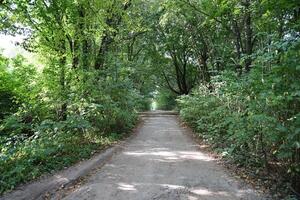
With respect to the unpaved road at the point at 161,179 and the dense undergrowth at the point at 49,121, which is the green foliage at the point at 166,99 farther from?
the unpaved road at the point at 161,179

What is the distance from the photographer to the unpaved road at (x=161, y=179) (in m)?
5.64

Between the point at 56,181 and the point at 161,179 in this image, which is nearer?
the point at 56,181

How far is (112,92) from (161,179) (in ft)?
20.6

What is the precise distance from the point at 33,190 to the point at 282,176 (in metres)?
4.62

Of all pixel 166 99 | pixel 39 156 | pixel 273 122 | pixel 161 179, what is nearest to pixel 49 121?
pixel 39 156

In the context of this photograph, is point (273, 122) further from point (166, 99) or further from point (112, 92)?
point (166, 99)

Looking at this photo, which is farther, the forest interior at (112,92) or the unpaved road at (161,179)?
the unpaved road at (161,179)

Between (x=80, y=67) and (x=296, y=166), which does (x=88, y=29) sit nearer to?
(x=80, y=67)

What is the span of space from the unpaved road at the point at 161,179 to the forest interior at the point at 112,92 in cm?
60

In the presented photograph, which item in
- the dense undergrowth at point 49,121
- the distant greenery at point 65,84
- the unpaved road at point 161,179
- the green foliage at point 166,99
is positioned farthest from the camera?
the green foliage at point 166,99

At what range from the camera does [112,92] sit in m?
12.3

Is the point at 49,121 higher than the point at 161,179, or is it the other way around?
the point at 49,121

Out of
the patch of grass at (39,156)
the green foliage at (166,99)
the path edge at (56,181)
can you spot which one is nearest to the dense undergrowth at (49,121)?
the patch of grass at (39,156)

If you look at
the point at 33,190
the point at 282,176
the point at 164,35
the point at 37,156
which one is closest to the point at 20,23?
the point at 37,156
